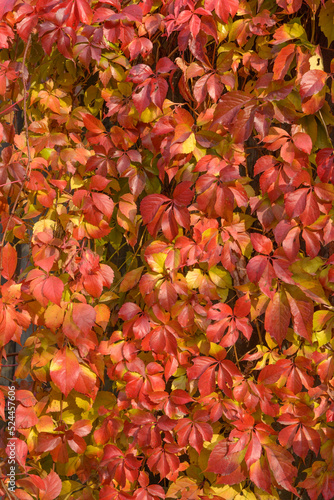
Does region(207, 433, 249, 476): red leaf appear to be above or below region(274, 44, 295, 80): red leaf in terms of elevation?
below

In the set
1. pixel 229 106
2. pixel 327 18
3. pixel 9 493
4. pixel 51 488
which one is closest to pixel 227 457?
pixel 51 488

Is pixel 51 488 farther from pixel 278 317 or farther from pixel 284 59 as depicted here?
pixel 284 59

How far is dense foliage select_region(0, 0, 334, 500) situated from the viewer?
1041mm

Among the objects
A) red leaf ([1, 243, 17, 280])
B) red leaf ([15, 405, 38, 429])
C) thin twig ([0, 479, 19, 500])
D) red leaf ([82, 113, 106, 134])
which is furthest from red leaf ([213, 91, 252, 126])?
thin twig ([0, 479, 19, 500])

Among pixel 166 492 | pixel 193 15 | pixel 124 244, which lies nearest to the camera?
pixel 193 15

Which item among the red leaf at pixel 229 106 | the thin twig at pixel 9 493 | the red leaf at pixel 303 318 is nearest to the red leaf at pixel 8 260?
the thin twig at pixel 9 493

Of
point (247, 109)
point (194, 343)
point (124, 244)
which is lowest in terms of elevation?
point (194, 343)

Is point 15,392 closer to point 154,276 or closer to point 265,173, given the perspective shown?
point 154,276

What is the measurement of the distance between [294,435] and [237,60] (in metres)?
0.96

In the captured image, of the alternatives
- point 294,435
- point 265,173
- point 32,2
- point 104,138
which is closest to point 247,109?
point 265,173

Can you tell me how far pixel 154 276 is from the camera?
3.80ft

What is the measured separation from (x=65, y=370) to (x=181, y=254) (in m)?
0.44

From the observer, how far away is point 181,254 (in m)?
1.10

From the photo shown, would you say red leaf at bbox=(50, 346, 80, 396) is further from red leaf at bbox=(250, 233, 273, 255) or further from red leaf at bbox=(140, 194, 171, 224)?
red leaf at bbox=(250, 233, 273, 255)
